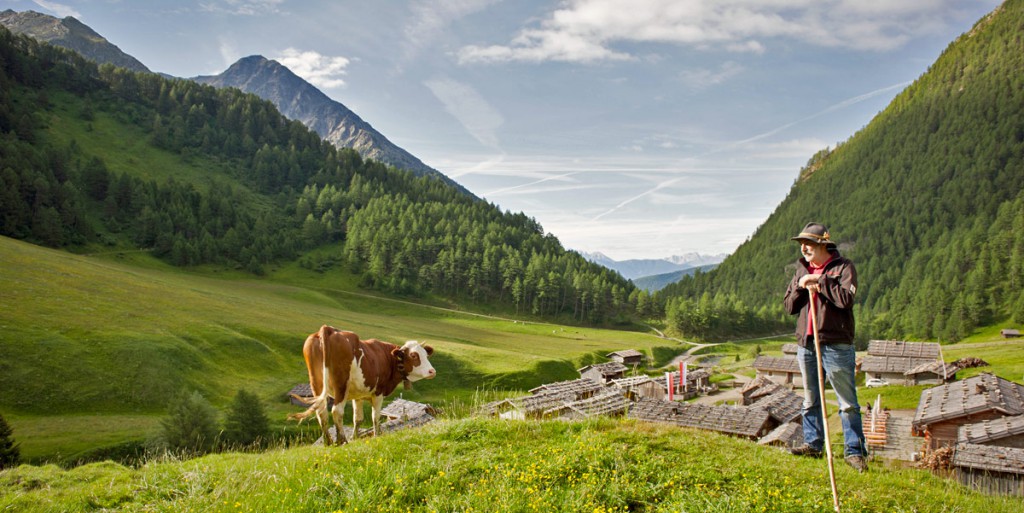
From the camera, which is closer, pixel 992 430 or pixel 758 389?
pixel 992 430

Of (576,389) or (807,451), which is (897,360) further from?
(807,451)

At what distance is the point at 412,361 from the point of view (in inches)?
567

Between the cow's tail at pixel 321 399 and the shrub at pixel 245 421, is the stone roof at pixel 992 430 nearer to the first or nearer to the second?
the cow's tail at pixel 321 399

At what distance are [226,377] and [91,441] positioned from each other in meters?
15.9

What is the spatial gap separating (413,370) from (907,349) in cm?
8850

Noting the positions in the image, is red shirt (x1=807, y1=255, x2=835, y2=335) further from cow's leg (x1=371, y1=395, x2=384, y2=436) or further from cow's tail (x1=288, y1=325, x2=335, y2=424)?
cow's tail (x1=288, y1=325, x2=335, y2=424)

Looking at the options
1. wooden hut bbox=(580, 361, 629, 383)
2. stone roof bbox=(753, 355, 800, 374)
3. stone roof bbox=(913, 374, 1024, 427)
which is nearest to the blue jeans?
stone roof bbox=(913, 374, 1024, 427)

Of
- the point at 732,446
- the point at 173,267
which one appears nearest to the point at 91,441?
the point at 732,446

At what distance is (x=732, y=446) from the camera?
32.3 feet

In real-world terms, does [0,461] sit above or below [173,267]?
below

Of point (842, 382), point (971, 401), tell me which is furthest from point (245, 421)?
point (971, 401)

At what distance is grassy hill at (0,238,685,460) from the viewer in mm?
38094

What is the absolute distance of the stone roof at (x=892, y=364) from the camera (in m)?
69.6

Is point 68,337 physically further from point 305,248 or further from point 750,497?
point 305,248
